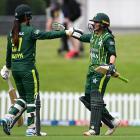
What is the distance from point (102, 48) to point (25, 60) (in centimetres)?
134

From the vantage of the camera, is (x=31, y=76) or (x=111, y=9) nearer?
(x=31, y=76)

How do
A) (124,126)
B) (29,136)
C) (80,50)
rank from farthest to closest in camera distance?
(80,50), (124,126), (29,136)

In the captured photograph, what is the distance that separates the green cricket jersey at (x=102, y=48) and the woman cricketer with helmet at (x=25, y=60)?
0.52 meters

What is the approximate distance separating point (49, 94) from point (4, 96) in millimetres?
1140

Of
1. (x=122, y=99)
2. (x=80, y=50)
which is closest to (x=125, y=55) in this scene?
(x=80, y=50)

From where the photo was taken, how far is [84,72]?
2734cm

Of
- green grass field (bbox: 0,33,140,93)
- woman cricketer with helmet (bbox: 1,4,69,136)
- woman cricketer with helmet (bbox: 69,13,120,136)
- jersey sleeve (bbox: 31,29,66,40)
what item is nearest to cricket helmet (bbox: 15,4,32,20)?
woman cricketer with helmet (bbox: 1,4,69,136)

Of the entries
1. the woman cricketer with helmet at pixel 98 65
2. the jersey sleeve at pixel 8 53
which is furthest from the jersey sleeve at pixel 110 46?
the jersey sleeve at pixel 8 53

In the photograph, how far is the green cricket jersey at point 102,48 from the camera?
16.4m

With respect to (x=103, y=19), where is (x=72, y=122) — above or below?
below

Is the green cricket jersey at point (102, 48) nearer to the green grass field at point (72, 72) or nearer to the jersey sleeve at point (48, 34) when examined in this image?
the jersey sleeve at point (48, 34)

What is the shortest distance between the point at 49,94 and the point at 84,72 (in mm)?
3072

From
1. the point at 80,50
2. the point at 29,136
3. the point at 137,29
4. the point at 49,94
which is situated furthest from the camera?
the point at 137,29

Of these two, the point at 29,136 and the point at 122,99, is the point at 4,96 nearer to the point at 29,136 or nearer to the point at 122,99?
the point at 122,99
